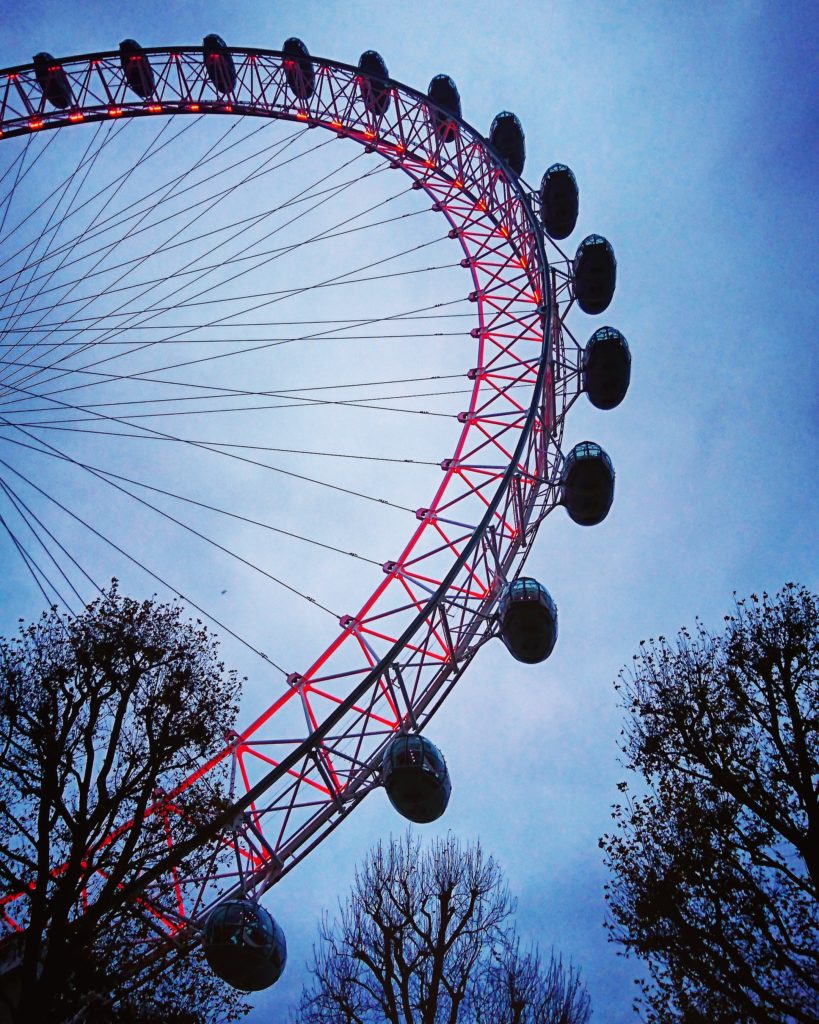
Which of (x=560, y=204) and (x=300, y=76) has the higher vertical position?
(x=300, y=76)

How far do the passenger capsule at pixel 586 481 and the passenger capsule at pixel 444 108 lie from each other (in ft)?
35.5

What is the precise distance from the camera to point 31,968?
9.24m

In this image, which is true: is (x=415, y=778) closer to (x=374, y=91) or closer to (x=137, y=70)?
(x=374, y=91)

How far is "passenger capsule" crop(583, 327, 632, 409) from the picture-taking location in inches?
563

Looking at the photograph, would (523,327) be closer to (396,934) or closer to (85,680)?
(85,680)

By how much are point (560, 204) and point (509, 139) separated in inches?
142

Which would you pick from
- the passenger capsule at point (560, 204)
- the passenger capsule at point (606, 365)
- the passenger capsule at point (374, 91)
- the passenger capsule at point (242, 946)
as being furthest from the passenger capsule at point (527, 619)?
the passenger capsule at point (374, 91)

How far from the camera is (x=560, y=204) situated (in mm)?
18094

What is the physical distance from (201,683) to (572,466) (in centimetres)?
797

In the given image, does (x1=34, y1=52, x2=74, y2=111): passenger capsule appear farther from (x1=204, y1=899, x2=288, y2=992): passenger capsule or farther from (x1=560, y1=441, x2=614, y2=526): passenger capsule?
(x1=204, y1=899, x2=288, y2=992): passenger capsule

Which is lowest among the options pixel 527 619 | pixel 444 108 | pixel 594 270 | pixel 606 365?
pixel 527 619

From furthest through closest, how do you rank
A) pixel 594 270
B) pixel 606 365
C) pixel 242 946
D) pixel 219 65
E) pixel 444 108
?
1. pixel 219 65
2. pixel 444 108
3. pixel 594 270
4. pixel 606 365
5. pixel 242 946

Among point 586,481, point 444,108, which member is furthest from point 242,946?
point 444,108

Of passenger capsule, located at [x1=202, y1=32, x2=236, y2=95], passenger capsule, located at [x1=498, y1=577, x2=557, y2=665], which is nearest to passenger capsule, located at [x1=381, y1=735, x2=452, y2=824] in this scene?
passenger capsule, located at [x1=498, y1=577, x2=557, y2=665]
